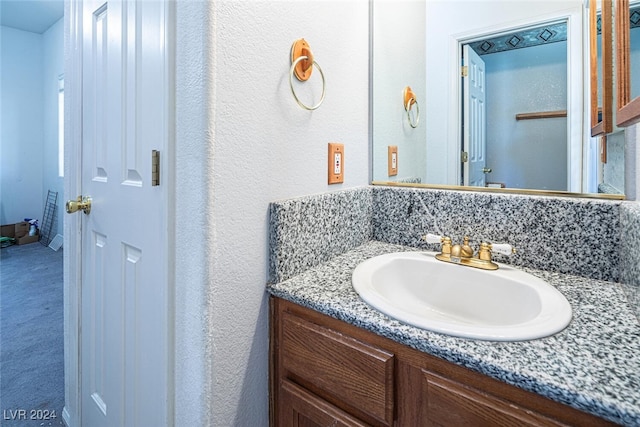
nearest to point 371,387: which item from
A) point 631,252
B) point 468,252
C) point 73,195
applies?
point 468,252

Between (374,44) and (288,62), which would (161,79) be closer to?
(288,62)

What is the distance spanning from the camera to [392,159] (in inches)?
46.6

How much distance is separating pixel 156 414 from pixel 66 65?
1.24 meters

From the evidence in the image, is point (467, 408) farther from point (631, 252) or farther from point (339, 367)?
point (631, 252)

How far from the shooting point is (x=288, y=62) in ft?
2.63

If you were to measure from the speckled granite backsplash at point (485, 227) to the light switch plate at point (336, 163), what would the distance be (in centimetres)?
5

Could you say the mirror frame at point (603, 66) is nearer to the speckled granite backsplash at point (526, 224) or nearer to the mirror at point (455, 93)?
the mirror at point (455, 93)

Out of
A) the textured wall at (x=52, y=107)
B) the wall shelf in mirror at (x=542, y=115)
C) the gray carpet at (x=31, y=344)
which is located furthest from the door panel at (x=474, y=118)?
the textured wall at (x=52, y=107)

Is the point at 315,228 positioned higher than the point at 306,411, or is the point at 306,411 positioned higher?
the point at 315,228

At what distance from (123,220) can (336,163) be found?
24.9 inches

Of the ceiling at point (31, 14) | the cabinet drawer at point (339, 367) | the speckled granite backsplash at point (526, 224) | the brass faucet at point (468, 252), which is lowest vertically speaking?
the cabinet drawer at point (339, 367)

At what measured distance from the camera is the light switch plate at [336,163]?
3.15 feet

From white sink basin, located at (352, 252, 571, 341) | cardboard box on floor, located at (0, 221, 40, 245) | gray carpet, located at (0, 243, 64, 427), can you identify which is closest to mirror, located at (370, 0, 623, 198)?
white sink basin, located at (352, 252, 571, 341)

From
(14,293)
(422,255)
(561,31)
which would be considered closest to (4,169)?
(14,293)
